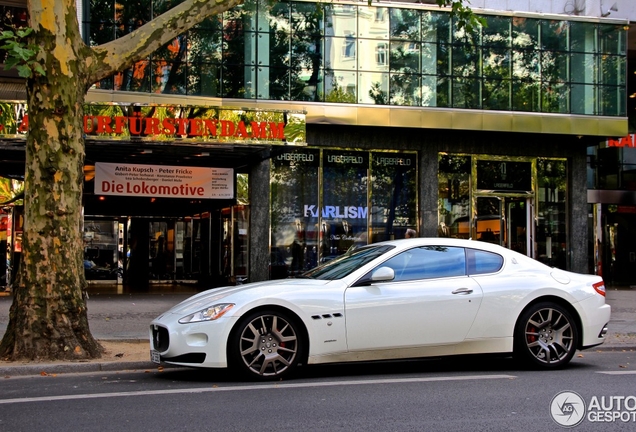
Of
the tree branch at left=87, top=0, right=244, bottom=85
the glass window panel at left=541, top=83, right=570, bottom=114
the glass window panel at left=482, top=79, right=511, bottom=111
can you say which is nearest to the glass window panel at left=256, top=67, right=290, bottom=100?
the glass window panel at left=482, top=79, right=511, bottom=111

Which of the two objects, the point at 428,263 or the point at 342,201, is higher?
the point at 342,201

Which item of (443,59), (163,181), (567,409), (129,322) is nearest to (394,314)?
(567,409)

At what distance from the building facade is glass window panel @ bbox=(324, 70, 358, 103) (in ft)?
0.13

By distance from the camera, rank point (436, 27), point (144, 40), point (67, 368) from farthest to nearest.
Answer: point (436, 27) → point (144, 40) → point (67, 368)

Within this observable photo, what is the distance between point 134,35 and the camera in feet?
33.8

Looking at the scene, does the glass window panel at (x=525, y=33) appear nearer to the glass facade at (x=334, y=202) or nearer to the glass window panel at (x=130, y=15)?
the glass facade at (x=334, y=202)

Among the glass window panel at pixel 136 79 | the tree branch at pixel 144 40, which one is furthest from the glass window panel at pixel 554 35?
the tree branch at pixel 144 40

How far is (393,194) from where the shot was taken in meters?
23.1

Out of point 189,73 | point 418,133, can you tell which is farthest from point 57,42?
point 418,133

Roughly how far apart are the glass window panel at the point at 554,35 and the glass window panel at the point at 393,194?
5.12 metres

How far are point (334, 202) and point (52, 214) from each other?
529 inches

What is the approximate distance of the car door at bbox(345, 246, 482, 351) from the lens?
7.99 m

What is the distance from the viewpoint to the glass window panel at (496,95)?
22.8m

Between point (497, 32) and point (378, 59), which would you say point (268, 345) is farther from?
point (497, 32)
